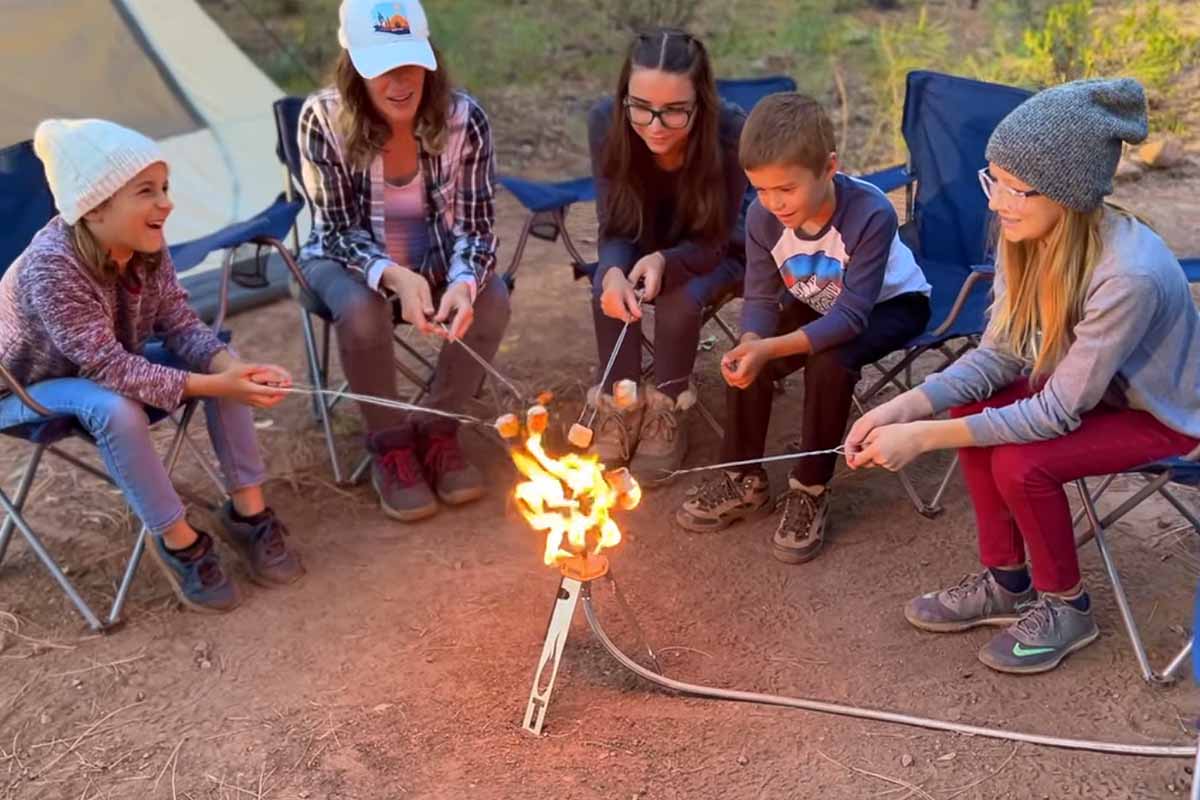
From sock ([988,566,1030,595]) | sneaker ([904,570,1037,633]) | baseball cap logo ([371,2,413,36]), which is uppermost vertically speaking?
baseball cap logo ([371,2,413,36])

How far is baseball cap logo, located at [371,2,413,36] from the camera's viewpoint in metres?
2.81

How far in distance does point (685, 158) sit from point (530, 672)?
1.40 meters

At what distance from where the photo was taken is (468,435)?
3496mm

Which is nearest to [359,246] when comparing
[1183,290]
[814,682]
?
[814,682]

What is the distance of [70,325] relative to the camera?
8.16 feet

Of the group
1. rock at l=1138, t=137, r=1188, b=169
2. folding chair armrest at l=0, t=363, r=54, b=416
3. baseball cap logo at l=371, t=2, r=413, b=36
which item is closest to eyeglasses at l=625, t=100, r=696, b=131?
baseball cap logo at l=371, t=2, r=413, b=36

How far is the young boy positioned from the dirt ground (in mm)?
139

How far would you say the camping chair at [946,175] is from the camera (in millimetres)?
3309

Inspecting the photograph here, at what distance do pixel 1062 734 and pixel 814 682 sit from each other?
47 cm

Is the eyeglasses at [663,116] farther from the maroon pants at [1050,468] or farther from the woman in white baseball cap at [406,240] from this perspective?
the maroon pants at [1050,468]

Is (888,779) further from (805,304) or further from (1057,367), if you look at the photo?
(805,304)

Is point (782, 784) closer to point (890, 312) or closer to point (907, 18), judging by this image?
point (890, 312)

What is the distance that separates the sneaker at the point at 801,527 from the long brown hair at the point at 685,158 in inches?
29.7

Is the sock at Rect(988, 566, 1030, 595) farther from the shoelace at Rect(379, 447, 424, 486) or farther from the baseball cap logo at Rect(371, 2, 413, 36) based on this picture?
the baseball cap logo at Rect(371, 2, 413, 36)
